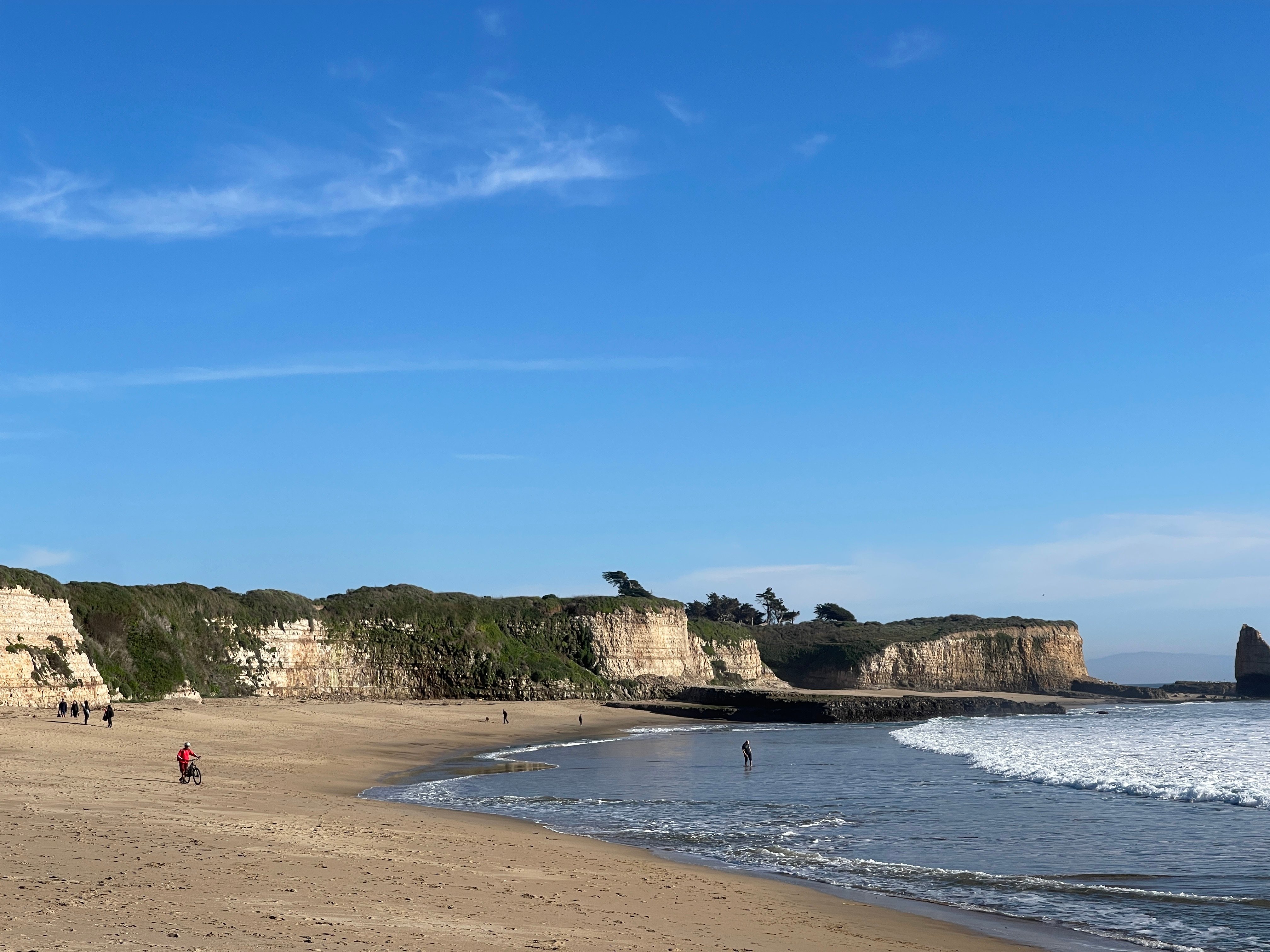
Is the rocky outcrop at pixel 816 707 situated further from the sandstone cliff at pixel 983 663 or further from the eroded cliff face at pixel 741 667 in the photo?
the sandstone cliff at pixel 983 663

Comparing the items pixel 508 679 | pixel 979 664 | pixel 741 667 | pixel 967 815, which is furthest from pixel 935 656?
pixel 967 815

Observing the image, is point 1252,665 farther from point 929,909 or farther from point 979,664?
point 929,909

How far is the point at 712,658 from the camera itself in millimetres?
103938

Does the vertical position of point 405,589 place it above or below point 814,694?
above

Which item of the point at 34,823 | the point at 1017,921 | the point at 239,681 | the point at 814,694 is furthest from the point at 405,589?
the point at 1017,921

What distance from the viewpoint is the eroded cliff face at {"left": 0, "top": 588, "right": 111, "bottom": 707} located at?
146 ft

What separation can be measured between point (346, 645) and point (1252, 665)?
384 ft

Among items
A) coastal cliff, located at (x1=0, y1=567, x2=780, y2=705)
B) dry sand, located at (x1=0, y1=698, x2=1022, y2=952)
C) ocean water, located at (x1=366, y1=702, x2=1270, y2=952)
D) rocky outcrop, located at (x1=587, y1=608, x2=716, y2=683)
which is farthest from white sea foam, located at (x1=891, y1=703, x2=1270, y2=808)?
coastal cliff, located at (x1=0, y1=567, x2=780, y2=705)

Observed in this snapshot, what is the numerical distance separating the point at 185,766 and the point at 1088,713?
262 feet

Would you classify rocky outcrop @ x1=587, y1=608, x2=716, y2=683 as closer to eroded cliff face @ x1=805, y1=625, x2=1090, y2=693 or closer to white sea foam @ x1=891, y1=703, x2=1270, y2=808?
white sea foam @ x1=891, y1=703, x2=1270, y2=808

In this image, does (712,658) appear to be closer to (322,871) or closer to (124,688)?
(124,688)

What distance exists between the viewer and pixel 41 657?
4666cm

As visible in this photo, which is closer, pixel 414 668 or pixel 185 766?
pixel 185 766

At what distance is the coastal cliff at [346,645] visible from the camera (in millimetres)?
50094
